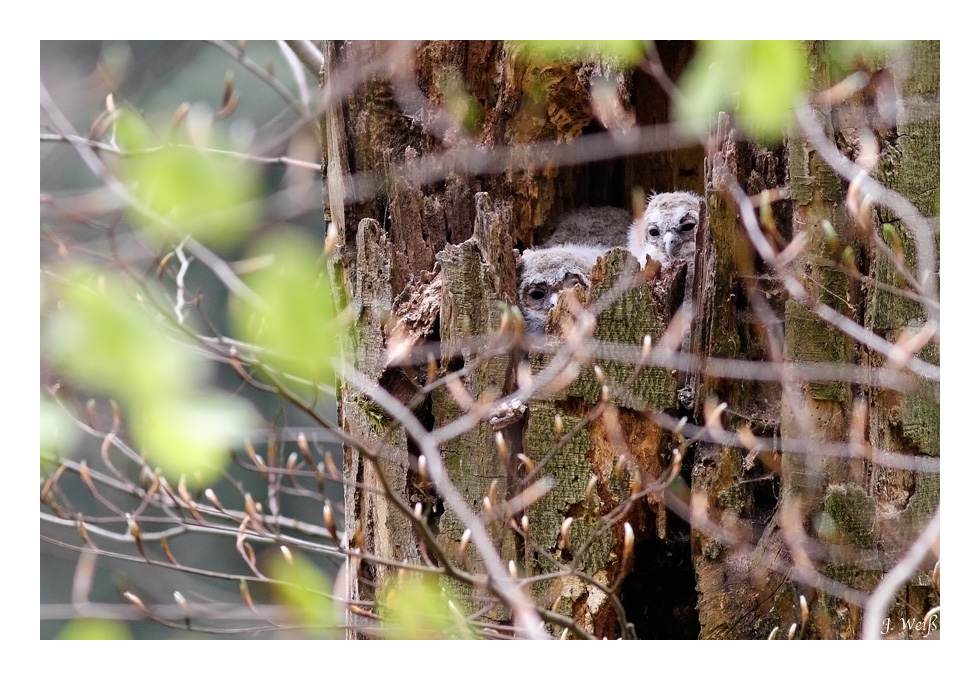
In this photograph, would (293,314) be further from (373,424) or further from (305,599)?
(305,599)

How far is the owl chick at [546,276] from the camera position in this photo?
4.74 ft

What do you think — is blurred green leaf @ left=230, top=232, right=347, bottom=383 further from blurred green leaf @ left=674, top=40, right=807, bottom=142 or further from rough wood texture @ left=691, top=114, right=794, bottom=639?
blurred green leaf @ left=674, top=40, right=807, bottom=142

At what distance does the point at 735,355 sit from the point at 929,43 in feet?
1.71

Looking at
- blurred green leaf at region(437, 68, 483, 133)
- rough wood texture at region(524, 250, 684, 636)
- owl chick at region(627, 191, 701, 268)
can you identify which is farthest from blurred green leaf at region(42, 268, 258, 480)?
owl chick at region(627, 191, 701, 268)

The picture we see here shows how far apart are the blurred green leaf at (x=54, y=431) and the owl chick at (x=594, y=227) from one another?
2.81 ft

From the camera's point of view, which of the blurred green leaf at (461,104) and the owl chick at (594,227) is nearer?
the blurred green leaf at (461,104)

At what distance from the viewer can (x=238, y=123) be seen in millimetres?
1640

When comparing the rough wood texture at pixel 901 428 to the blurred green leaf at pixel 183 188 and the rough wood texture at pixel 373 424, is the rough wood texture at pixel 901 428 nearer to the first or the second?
the rough wood texture at pixel 373 424

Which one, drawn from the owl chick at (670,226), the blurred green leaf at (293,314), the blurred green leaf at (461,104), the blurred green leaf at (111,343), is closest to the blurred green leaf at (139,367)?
the blurred green leaf at (111,343)

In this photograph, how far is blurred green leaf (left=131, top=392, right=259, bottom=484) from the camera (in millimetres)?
1159

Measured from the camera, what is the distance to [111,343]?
112 cm
